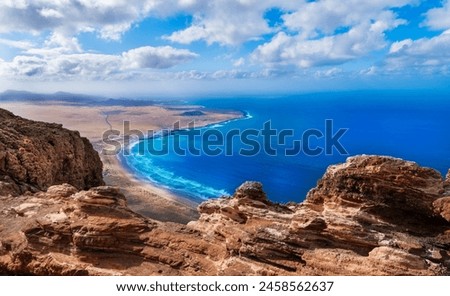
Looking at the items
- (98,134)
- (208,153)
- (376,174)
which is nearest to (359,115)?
(208,153)

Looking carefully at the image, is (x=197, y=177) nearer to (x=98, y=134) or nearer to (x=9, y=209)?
(x=98, y=134)

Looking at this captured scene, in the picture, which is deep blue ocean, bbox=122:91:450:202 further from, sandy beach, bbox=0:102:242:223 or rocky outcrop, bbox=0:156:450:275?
rocky outcrop, bbox=0:156:450:275

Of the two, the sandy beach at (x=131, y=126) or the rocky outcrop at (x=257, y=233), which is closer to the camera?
the rocky outcrop at (x=257, y=233)

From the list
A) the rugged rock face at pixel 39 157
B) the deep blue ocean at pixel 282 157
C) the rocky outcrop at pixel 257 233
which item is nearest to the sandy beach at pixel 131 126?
the deep blue ocean at pixel 282 157

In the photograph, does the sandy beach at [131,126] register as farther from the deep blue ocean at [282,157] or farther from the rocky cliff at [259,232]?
the rocky cliff at [259,232]

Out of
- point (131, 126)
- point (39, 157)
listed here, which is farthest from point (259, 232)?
point (131, 126)

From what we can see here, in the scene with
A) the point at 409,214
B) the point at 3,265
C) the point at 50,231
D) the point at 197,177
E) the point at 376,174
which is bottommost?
the point at 197,177

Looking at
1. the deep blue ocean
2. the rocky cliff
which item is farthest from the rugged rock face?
the deep blue ocean
